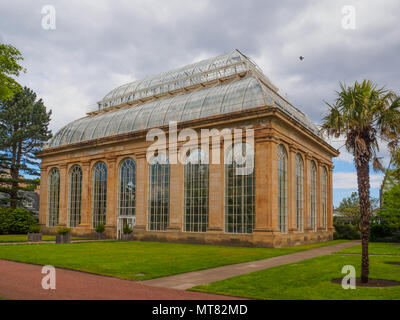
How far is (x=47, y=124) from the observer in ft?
225

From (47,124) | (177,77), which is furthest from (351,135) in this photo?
(47,124)

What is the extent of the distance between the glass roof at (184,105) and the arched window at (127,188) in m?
4.34

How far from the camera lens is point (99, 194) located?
44.8 meters

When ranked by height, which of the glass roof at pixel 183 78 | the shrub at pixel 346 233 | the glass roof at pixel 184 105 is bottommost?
the shrub at pixel 346 233

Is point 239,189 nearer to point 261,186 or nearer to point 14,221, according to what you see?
point 261,186

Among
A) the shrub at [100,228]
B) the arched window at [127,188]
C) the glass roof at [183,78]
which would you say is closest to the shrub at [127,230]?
the arched window at [127,188]

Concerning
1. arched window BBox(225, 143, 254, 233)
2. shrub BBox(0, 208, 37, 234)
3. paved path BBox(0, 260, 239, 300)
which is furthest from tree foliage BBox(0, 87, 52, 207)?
paved path BBox(0, 260, 239, 300)

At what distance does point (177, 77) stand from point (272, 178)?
21.8 m

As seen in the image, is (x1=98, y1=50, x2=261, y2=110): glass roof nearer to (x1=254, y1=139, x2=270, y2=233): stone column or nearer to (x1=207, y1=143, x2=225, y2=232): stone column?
(x1=207, y1=143, x2=225, y2=232): stone column

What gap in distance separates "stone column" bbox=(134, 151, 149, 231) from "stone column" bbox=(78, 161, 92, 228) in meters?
8.09

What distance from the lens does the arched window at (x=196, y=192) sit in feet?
116

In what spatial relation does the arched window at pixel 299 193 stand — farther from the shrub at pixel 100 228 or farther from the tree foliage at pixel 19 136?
the tree foliage at pixel 19 136

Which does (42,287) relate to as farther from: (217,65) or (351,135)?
(217,65)
